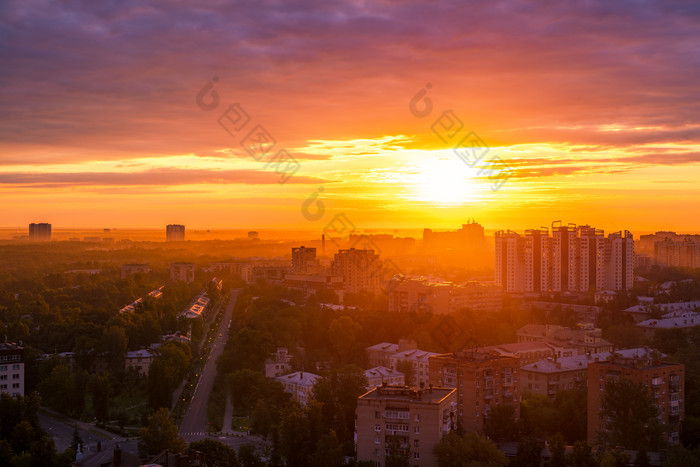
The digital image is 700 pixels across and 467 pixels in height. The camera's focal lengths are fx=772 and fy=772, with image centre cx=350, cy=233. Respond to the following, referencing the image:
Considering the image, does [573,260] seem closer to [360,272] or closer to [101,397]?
[360,272]

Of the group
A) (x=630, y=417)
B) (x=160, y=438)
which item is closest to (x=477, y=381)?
(x=630, y=417)

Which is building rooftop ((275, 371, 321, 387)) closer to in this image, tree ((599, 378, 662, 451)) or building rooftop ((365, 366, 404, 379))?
building rooftop ((365, 366, 404, 379))

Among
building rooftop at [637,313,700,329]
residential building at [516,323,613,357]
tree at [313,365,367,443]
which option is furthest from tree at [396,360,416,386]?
building rooftop at [637,313,700,329]

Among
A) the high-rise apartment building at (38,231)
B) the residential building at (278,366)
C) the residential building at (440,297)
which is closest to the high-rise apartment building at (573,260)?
the residential building at (440,297)

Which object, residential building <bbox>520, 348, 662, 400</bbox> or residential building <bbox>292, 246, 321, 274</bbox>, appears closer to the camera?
residential building <bbox>520, 348, 662, 400</bbox>

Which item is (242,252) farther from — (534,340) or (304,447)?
(304,447)

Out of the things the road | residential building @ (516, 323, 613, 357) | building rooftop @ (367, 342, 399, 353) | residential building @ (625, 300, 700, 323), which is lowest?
the road
